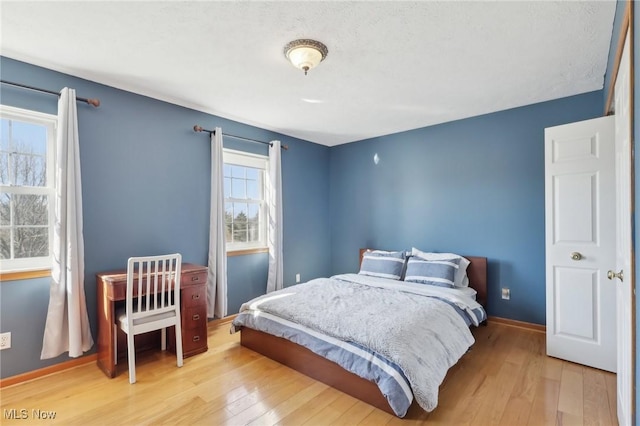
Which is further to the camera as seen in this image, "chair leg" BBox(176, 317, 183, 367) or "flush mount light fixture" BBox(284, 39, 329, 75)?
"chair leg" BBox(176, 317, 183, 367)

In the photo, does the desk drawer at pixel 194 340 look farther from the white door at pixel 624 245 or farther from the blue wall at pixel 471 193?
the white door at pixel 624 245

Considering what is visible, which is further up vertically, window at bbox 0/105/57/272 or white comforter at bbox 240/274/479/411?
window at bbox 0/105/57/272

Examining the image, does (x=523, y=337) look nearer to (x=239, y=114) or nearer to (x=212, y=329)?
(x=212, y=329)

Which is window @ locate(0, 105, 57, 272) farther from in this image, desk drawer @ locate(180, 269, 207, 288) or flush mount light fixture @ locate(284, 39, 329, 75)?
flush mount light fixture @ locate(284, 39, 329, 75)

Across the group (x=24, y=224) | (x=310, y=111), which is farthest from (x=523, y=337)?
(x=24, y=224)

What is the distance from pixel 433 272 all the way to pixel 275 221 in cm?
206

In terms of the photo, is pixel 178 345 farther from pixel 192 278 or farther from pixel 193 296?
pixel 192 278

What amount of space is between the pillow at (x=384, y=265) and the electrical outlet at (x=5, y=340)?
134 inches

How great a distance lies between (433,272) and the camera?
351 cm

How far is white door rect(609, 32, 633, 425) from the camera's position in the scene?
4.82 feet

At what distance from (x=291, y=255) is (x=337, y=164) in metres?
1.72

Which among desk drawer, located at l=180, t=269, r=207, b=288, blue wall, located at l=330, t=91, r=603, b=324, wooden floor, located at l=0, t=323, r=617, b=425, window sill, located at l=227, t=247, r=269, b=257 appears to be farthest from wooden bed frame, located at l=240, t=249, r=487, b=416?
blue wall, located at l=330, t=91, r=603, b=324

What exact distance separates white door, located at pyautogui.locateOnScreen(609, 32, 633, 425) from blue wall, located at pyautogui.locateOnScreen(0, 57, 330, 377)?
3.47m

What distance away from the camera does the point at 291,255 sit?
4590 millimetres
